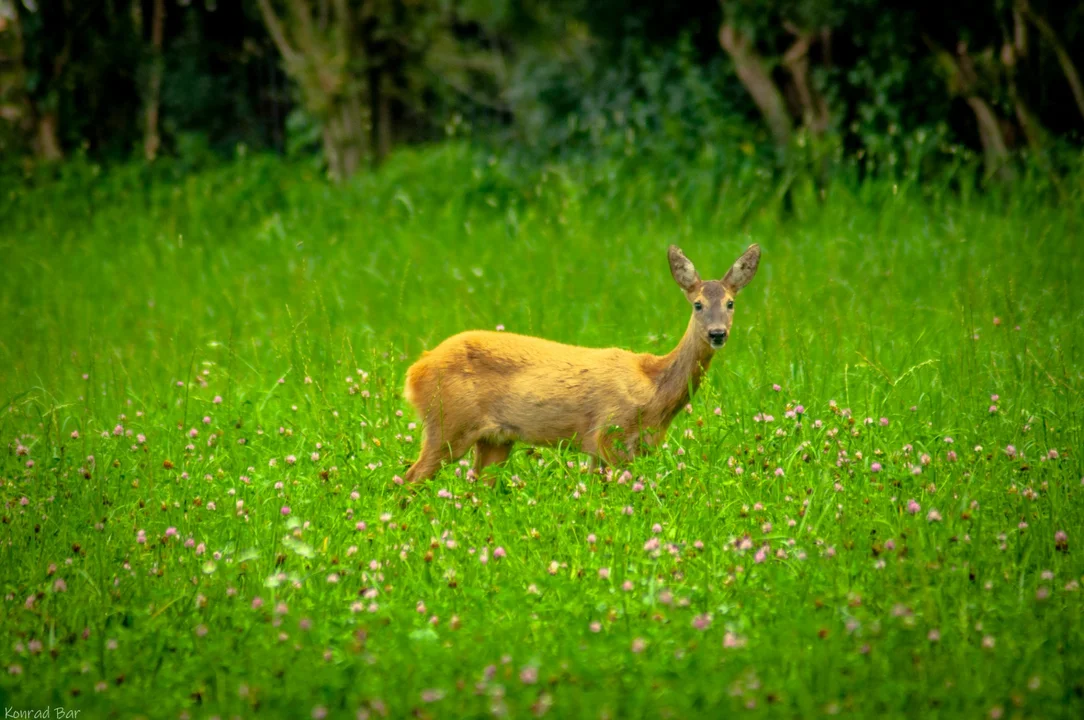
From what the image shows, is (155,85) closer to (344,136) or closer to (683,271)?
(344,136)

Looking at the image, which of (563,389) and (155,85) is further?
(155,85)

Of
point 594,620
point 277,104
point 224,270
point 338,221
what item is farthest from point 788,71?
point 594,620

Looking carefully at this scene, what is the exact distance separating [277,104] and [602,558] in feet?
50.2

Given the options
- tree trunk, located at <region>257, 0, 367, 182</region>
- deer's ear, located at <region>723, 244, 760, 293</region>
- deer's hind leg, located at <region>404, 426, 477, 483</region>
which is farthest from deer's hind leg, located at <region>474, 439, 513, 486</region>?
tree trunk, located at <region>257, 0, 367, 182</region>

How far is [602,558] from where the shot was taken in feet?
15.4

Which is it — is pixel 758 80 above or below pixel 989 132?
above

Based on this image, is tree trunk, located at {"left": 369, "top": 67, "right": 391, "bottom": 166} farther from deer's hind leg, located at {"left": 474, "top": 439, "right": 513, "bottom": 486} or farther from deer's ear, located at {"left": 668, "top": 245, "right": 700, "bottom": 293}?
deer's ear, located at {"left": 668, "top": 245, "right": 700, "bottom": 293}

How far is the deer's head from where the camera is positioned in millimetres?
5422

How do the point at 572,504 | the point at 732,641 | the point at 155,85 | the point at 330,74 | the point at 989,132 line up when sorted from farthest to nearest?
1. the point at 155,85
2. the point at 330,74
3. the point at 989,132
4. the point at 572,504
5. the point at 732,641

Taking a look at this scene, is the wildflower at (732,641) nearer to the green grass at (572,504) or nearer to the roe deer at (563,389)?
the green grass at (572,504)

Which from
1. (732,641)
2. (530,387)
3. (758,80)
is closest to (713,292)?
(530,387)

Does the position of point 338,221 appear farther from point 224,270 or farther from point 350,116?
point 350,116

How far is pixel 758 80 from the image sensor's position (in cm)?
1276

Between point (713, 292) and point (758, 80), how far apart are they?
7.69 metres
